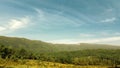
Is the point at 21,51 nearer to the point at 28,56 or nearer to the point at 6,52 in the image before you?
the point at 28,56

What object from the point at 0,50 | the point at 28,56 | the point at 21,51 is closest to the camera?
the point at 0,50

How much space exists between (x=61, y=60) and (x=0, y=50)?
258 ft

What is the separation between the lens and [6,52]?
140m

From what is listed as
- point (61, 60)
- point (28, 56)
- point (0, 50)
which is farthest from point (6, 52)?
point (61, 60)

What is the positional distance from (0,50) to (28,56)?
39.7m

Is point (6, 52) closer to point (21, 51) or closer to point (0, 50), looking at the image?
point (0, 50)

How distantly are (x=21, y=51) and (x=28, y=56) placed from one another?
61.5 feet

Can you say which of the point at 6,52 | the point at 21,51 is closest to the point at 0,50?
the point at 6,52

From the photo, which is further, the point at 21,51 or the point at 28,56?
the point at 21,51

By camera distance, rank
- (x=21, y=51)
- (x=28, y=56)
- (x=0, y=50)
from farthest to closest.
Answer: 1. (x=21, y=51)
2. (x=28, y=56)
3. (x=0, y=50)

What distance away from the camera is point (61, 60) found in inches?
7672

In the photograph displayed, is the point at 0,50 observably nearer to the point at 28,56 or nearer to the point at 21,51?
the point at 28,56

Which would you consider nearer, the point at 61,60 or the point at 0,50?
the point at 0,50

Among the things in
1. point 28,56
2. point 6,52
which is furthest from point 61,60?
point 6,52
